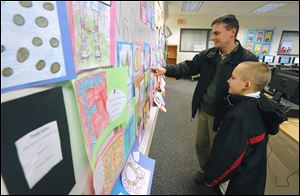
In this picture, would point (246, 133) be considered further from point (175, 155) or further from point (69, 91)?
point (175, 155)

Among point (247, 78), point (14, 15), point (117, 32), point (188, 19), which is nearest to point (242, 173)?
point (247, 78)

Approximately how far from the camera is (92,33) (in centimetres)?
37

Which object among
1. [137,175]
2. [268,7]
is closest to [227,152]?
[137,175]

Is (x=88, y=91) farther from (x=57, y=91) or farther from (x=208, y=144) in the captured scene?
(x=208, y=144)

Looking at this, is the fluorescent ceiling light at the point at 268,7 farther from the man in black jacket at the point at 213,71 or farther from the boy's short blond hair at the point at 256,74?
the boy's short blond hair at the point at 256,74

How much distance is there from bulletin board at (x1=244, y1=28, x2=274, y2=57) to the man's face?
6889 mm

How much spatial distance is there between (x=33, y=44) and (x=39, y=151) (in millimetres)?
161

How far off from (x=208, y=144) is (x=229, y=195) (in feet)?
1.67

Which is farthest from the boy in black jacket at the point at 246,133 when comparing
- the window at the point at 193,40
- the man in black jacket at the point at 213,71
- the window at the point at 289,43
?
the window at the point at 289,43

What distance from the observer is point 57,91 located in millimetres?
282

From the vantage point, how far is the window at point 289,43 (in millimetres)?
6832

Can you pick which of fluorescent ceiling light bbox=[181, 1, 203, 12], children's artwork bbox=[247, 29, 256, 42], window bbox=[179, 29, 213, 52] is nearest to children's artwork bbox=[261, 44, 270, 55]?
children's artwork bbox=[247, 29, 256, 42]

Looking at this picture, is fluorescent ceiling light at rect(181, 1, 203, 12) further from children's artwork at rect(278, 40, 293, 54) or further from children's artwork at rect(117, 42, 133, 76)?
children's artwork at rect(117, 42, 133, 76)

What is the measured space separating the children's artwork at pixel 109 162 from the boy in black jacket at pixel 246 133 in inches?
25.4
